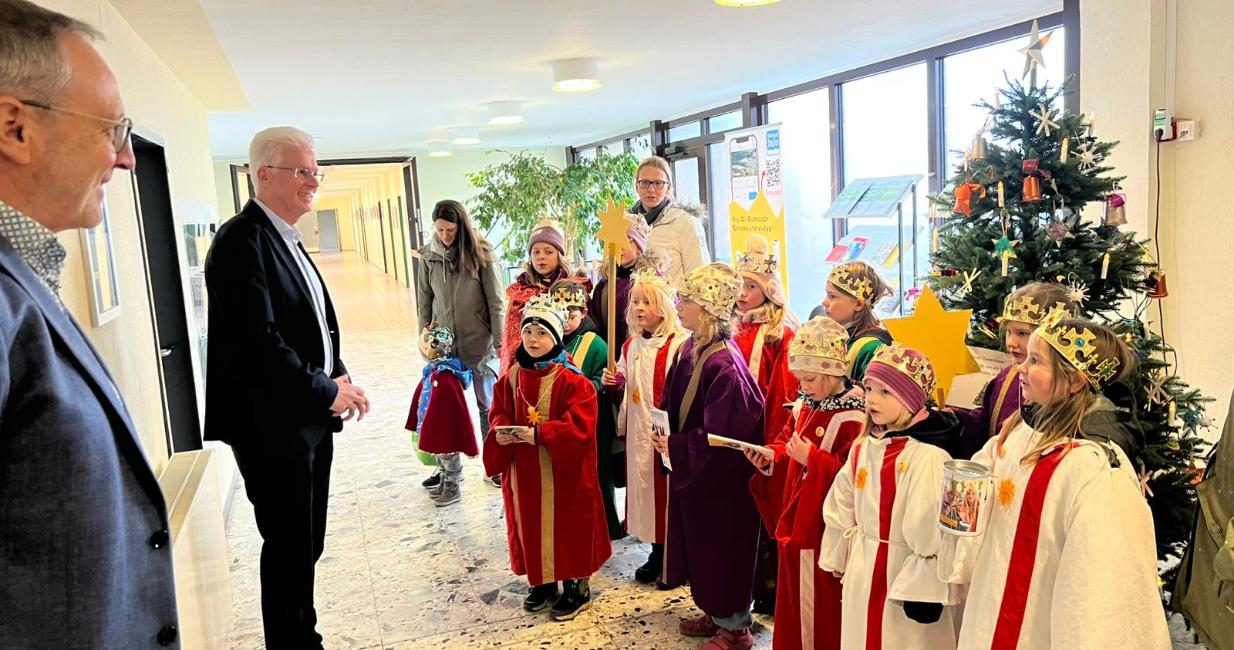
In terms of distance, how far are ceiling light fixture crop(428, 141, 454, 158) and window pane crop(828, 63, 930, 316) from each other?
6.33 m

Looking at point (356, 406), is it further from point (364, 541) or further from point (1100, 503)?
point (1100, 503)

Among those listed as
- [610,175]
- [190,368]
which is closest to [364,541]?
[190,368]

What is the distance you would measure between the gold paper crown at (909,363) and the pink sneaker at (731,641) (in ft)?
3.86

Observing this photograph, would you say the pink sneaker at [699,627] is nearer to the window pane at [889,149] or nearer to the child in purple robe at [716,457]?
the child in purple robe at [716,457]

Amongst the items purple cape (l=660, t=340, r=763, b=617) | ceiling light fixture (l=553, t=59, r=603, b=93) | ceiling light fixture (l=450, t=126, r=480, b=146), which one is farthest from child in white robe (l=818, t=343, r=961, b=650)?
ceiling light fixture (l=450, t=126, r=480, b=146)

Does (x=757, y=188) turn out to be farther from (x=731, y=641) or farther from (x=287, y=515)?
(x=287, y=515)

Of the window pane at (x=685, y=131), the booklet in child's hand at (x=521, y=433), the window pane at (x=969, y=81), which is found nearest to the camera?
the booklet in child's hand at (x=521, y=433)

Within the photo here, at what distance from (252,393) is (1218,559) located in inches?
93.6

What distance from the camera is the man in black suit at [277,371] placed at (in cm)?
222

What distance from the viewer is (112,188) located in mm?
2775

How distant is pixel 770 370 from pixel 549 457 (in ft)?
2.78

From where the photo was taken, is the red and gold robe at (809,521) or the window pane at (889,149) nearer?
the red and gold robe at (809,521)

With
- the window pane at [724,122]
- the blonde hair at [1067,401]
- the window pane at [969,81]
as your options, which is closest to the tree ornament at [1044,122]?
the blonde hair at [1067,401]

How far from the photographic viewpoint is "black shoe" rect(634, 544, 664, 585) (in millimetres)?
3162
